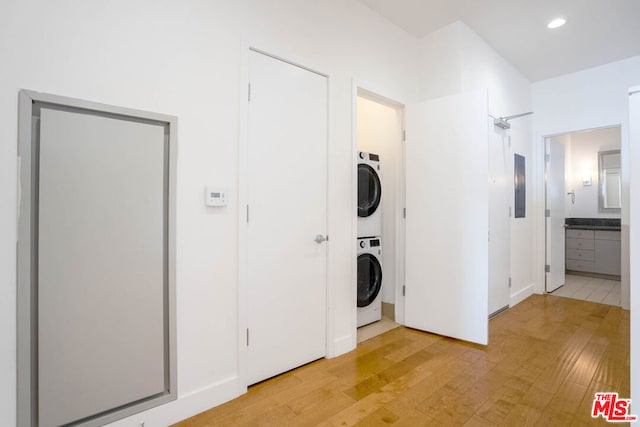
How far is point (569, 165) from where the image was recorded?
18.6 ft

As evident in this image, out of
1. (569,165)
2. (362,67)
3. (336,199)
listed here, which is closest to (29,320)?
(336,199)

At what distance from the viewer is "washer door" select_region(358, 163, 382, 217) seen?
3129mm

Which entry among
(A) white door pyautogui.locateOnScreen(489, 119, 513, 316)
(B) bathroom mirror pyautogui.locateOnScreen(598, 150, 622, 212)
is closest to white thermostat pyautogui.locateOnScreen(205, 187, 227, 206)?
(A) white door pyautogui.locateOnScreen(489, 119, 513, 316)

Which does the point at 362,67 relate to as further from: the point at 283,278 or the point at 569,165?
the point at 569,165

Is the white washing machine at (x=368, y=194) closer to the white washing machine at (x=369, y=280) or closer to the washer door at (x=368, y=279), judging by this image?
the white washing machine at (x=369, y=280)

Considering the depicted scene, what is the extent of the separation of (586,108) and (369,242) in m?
3.50

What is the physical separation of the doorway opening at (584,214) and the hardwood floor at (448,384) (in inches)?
69.1

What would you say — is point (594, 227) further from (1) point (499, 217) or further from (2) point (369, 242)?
(2) point (369, 242)

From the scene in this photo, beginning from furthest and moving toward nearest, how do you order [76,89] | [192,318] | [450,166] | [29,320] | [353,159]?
[450,166]
[353,159]
[192,318]
[76,89]
[29,320]

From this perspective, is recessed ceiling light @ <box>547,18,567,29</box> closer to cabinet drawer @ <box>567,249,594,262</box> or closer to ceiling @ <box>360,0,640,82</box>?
ceiling @ <box>360,0,640,82</box>

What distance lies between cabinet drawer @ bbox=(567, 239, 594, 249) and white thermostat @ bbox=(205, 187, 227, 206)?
626cm

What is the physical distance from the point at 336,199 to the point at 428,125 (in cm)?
127

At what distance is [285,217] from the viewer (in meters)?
2.13

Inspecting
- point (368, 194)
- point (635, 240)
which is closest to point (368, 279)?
point (368, 194)
